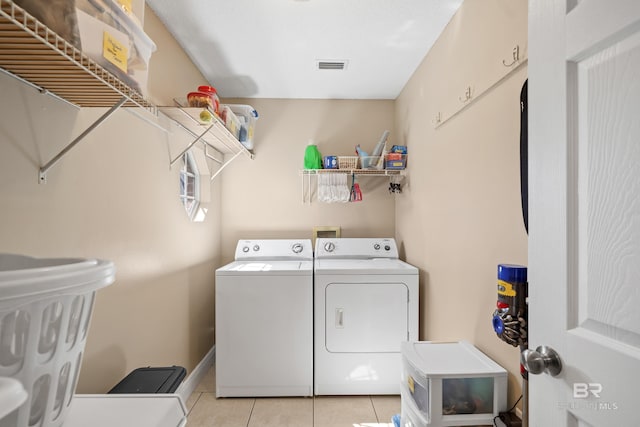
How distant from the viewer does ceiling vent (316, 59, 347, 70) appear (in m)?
2.51

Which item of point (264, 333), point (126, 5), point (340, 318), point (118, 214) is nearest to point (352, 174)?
point (340, 318)

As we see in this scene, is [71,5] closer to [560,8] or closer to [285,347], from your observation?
[560,8]

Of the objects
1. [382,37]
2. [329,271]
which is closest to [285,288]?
[329,271]

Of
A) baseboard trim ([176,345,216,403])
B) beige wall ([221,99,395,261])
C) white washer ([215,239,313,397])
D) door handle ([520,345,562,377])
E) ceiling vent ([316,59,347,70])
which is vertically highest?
ceiling vent ([316,59,347,70])

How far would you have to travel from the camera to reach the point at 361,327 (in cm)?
233

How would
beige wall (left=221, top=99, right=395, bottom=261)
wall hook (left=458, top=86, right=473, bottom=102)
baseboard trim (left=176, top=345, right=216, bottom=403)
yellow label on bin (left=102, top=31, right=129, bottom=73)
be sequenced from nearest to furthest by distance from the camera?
yellow label on bin (left=102, top=31, right=129, bottom=73) → wall hook (left=458, top=86, right=473, bottom=102) → baseboard trim (left=176, top=345, right=216, bottom=403) → beige wall (left=221, top=99, right=395, bottom=261)

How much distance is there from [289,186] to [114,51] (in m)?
2.33

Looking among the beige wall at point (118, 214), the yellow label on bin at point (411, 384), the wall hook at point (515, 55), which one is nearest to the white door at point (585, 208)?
the wall hook at point (515, 55)

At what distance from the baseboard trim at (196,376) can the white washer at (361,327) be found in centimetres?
88

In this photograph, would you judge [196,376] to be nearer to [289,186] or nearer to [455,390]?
[289,186]

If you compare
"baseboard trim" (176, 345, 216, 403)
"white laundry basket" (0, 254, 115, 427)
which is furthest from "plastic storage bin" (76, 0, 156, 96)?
"baseboard trim" (176, 345, 216, 403)

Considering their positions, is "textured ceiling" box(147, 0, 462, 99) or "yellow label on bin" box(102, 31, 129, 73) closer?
"yellow label on bin" box(102, 31, 129, 73)

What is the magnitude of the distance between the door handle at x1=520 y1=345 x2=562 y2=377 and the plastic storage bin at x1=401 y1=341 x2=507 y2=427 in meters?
0.67

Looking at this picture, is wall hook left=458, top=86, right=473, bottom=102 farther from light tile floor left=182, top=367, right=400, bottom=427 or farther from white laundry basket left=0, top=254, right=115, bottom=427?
light tile floor left=182, top=367, right=400, bottom=427
